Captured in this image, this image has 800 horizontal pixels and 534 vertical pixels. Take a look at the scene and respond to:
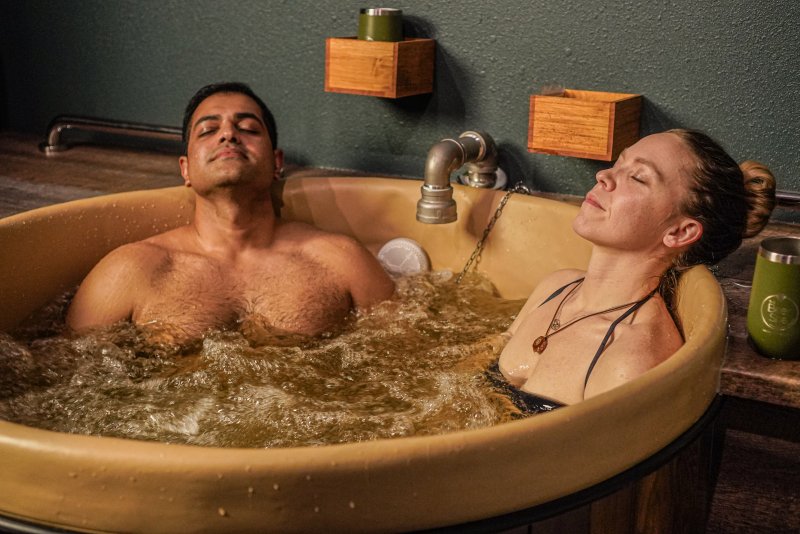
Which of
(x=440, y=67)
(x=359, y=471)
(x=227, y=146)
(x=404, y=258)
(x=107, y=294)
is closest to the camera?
(x=359, y=471)

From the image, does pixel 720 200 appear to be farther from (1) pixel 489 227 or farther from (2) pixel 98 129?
(2) pixel 98 129

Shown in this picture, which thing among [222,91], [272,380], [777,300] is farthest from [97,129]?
[777,300]

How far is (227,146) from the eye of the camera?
214 centimetres

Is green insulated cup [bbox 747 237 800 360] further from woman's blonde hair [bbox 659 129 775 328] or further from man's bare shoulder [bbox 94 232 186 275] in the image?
man's bare shoulder [bbox 94 232 186 275]

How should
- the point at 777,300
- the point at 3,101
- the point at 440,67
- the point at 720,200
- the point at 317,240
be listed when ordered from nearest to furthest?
the point at 777,300 → the point at 720,200 → the point at 317,240 → the point at 440,67 → the point at 3,101

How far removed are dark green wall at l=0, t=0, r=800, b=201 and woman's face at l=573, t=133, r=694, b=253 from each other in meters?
0.73

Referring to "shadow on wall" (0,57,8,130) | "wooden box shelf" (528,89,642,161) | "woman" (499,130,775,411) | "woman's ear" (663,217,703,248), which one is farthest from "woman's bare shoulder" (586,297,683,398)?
"shadow on wall" (0,57,8,130)

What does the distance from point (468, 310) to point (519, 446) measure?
112cm

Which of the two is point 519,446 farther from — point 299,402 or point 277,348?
point 277,348

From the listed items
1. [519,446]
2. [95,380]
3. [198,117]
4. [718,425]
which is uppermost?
[198,117]

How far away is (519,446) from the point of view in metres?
1.09

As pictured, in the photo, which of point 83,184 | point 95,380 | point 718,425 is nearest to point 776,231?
point 718,425

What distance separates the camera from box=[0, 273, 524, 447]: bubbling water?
159 cm

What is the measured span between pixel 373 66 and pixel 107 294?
2.90 feet
